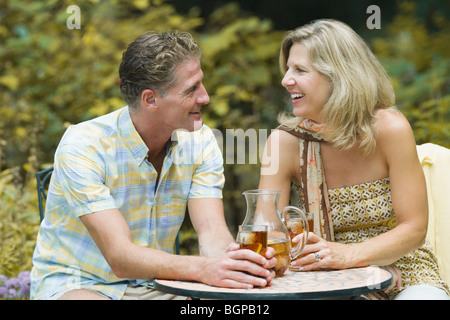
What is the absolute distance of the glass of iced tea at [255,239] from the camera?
6.70ft

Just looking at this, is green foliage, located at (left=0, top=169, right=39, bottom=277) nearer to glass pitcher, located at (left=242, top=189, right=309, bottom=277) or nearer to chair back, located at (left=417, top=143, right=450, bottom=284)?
glass pitcher, located at (left=242, top=189, right=309, bottom=277)

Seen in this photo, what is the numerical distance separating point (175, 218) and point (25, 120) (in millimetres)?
3439

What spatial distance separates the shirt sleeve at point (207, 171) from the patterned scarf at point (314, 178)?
37 cm

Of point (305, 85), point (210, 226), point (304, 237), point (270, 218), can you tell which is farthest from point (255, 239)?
point (305, 85)

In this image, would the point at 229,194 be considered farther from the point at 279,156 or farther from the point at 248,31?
the point at 279,156

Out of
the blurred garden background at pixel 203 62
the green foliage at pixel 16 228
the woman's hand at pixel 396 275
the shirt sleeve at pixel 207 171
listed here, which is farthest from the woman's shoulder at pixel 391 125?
the blurred garden background at pixel 203 62

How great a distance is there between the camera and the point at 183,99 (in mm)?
2668

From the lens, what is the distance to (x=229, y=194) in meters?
5.44

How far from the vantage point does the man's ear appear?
105 inches

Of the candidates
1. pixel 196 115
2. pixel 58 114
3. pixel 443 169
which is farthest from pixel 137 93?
pixel 58 114

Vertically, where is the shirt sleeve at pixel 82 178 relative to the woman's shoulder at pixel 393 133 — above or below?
below

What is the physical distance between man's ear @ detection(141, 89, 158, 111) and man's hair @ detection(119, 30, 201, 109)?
0.02 meters

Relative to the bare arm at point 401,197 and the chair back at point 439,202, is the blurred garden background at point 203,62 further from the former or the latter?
the bare arm at point 401,197

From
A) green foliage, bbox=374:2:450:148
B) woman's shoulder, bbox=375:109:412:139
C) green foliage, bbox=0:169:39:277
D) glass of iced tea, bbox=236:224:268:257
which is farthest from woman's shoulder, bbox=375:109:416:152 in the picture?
green foliage, bbox=374:2:450:148
